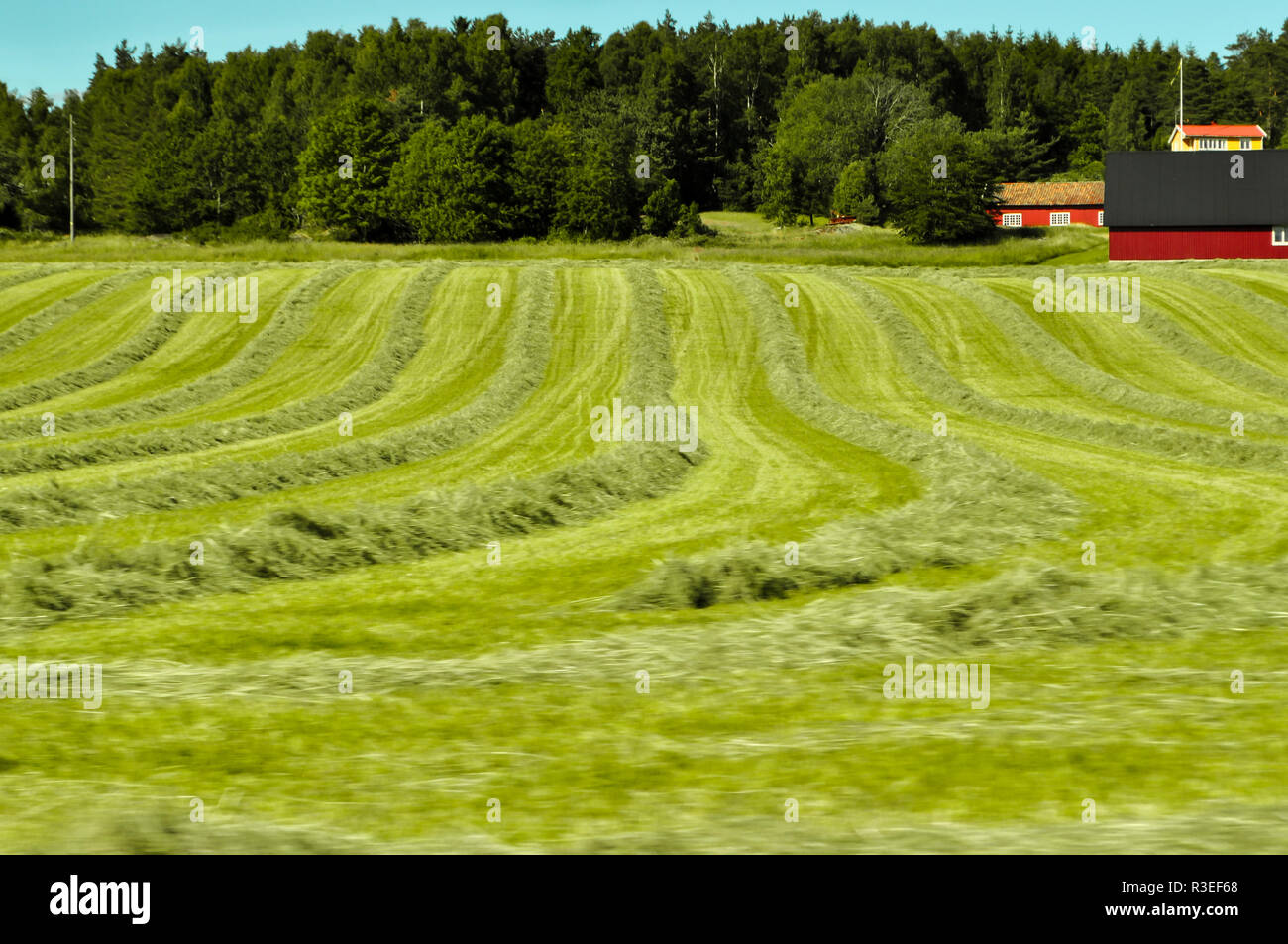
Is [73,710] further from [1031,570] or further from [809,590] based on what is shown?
[1031,570]

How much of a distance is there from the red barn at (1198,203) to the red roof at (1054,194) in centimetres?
4623

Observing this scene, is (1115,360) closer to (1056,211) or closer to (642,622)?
(642,622)

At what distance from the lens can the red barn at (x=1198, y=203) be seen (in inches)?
2721

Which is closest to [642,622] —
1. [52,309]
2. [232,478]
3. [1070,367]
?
[232,478]

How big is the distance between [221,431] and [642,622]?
16.6 metres

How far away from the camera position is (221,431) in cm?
2370

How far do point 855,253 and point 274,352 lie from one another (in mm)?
39538

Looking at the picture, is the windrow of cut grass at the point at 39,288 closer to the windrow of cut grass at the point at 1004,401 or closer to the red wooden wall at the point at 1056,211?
the windrow of cut grass at the point at 1004,401

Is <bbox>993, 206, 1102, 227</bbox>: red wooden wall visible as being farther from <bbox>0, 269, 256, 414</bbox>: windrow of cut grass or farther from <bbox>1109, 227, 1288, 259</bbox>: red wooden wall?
<bbox>0, 269, 256, 414</bbox>: windrow of cut grass

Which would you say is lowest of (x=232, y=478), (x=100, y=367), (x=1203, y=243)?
(x=232, y=478)

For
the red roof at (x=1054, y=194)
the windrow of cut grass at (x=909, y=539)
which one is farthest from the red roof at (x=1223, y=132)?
the windrow of cut grass at (x=909, y=539)

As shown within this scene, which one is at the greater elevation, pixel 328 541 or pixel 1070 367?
pixel 1070 367
